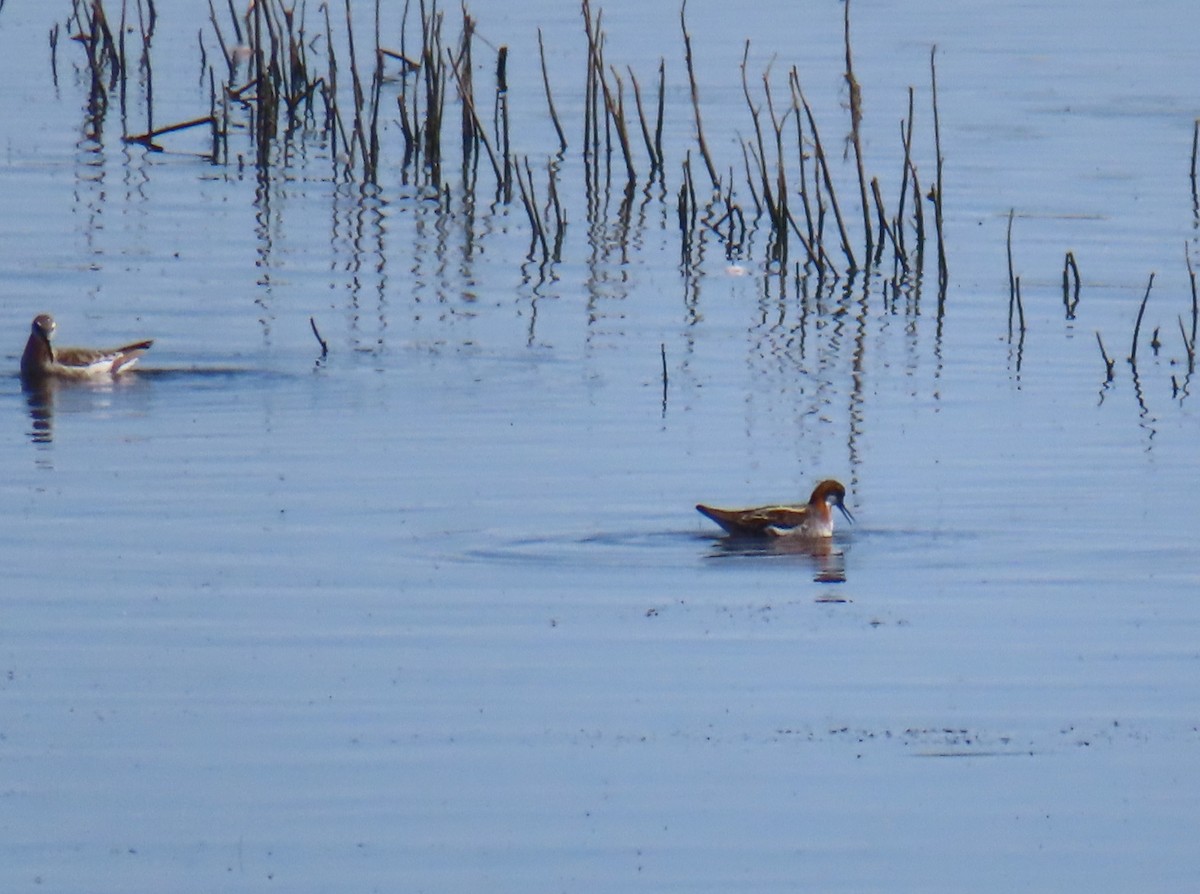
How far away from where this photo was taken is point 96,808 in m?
8.06

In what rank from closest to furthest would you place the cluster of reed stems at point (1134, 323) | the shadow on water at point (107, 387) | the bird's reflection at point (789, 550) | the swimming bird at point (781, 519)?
the bird's reflection at point (789, 550)
the swimming bird at point (781, 519)
the shadow on water at point (107, 387)
the cluster of reed stems at point (1134, 323)

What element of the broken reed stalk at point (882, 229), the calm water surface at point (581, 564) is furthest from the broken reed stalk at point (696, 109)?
the broken reed stalk at point (882, 229)

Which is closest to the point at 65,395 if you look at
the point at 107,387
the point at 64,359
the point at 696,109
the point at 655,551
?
the point at 107,387

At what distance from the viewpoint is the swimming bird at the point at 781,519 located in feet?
38.9

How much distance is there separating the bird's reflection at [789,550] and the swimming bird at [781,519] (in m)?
0.03

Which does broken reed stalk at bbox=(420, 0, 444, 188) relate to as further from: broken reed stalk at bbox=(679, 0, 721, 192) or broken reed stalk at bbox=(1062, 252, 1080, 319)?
broken reed stalk at bbox=(1062, 252, 1080, 319)

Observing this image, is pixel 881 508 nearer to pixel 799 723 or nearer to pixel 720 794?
pixel 799 723

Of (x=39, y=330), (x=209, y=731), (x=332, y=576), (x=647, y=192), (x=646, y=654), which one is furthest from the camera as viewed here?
(x=647, y=192)

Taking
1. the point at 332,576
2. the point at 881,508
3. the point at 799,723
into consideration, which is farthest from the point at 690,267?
the point at 799,723

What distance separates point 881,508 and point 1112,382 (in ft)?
13.6

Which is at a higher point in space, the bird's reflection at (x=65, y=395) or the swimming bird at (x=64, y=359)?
the swimming bird at (x=64, y=359)

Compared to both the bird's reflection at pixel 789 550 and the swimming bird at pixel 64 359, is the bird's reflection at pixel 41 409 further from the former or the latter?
the bird's reflection at pixel 789 550

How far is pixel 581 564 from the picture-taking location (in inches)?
448

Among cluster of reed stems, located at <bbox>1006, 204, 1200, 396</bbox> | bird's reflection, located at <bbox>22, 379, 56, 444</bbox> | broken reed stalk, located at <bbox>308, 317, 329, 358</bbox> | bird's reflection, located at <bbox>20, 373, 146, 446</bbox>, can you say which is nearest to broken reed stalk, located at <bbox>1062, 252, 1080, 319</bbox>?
cluster of reed stems, located at <bbox>1006, 204, 1200, 396</bbox>
